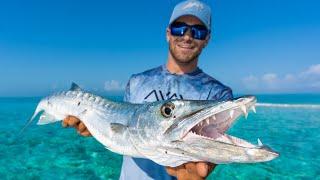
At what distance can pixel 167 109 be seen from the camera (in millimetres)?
2561

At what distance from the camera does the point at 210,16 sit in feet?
11.8

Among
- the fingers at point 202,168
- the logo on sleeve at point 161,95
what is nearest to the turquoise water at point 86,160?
the logo on sleeve at point 161,95

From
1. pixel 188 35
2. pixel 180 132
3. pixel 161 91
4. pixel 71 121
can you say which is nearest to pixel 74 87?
pixel 71 121

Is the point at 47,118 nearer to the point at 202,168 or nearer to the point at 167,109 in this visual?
the point at 167,109

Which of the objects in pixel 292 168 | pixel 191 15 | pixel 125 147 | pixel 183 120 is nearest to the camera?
pixel 183 120

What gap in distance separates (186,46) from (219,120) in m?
1.16

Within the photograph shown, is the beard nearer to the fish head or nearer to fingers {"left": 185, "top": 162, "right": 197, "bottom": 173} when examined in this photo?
the fish head

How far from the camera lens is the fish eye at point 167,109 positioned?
2.53m

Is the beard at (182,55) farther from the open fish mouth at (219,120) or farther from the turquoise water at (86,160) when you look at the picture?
the turquoise water at (86,160)

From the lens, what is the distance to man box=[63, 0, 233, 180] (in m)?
3.15

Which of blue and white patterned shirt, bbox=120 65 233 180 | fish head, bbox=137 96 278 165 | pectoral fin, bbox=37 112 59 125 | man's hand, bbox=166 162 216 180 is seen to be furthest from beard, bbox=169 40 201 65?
A: pectoral fin, bbox=37 112 59 125

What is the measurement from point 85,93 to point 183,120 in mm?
1642

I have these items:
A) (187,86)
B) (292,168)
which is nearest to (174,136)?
(187,86)

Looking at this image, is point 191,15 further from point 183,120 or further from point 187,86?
point 183,120
